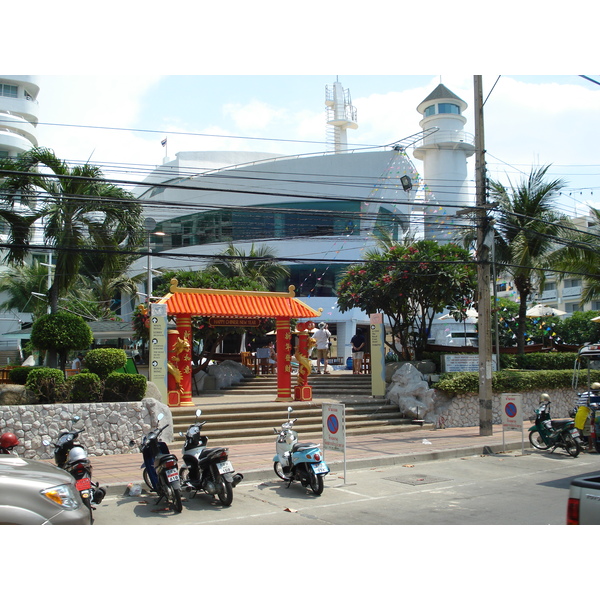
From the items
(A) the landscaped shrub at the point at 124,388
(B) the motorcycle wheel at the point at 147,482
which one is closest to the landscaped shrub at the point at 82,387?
(A) the landscaped shrub at the point at 124,388

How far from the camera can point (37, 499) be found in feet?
17.7

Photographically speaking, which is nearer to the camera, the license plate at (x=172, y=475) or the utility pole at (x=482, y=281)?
the license plate at (x=172, y=475)

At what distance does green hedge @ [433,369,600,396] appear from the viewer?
58.1 ft

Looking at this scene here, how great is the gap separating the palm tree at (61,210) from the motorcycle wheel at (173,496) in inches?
282

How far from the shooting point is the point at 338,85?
46188mm

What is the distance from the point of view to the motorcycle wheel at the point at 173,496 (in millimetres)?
8067

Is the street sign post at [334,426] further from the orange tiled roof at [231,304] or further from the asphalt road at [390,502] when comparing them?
the orange tiled roof at [231,304]

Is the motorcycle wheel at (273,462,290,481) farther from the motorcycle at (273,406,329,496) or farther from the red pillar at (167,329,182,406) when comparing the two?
the red pillar at (167,329,182,406)

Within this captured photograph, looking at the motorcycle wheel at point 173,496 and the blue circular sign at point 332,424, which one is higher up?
the blue circular sign at point 332,424

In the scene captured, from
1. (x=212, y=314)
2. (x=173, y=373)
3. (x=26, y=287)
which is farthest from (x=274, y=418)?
(x=26, y=287)

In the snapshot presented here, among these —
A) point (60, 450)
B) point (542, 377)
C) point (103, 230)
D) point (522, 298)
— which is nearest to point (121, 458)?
point (60, 450)

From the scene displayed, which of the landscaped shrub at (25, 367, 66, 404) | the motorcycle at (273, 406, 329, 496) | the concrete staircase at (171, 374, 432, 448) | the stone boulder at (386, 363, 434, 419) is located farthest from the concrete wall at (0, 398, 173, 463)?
the stone boulder at (386, 363, 434, 419)

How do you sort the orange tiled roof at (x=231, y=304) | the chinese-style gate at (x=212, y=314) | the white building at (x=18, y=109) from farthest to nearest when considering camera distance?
1. the white building at (x=18, y=109)
2. the orange tiled roof at (x=231, y=304)
3. the chinese-style gate at (x=212, y=314)

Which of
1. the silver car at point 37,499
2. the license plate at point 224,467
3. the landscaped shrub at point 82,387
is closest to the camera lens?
the silver car at point 37,499
